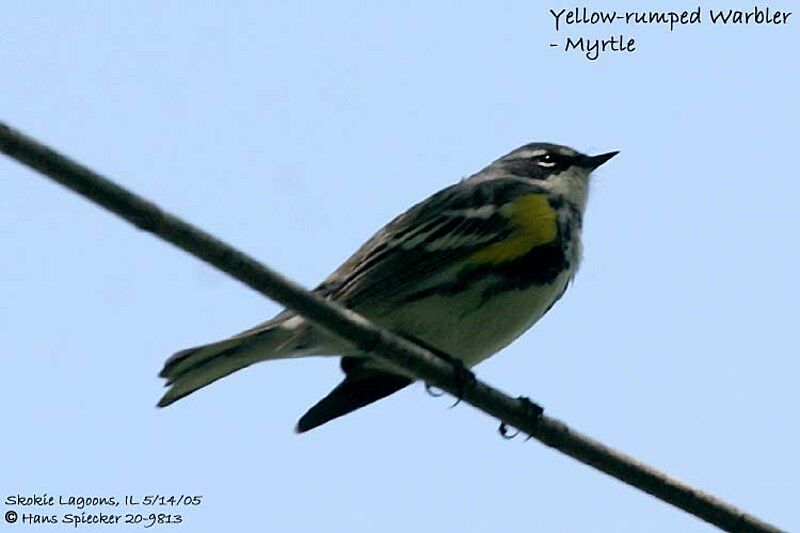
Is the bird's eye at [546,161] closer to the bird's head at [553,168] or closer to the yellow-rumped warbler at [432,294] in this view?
the bird's head at [553,168]

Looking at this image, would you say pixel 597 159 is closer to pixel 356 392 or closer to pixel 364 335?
pixel 356 392

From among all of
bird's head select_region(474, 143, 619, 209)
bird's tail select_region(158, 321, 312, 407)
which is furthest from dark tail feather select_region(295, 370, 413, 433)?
bird's head select_region(474, 143, 619, 209)

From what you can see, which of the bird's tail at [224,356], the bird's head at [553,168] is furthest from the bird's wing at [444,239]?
the bird's head at [553,168]

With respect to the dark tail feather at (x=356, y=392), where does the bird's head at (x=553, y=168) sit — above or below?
above

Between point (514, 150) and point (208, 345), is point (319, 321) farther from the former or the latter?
point (514, 150)

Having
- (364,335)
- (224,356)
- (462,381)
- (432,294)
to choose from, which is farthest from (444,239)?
(364,335)

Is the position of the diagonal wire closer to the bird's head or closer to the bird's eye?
the bird's head
